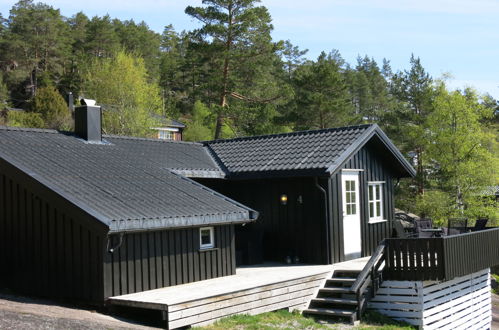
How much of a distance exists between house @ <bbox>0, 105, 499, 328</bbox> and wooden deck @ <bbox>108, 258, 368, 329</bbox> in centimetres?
3

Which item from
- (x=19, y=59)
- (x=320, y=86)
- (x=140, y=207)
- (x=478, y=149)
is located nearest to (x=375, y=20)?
(x=140, y=207)

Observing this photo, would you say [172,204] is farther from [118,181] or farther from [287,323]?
[287,323]

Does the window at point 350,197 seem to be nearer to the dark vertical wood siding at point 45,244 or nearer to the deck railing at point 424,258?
the deck railing at point 424,258

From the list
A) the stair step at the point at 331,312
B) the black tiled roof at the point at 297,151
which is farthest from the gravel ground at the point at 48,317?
the black tiled roof at the point at 297,151

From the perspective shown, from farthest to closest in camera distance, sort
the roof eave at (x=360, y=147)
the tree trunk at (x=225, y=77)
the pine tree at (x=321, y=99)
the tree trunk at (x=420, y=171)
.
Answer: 1. the pine tree at (x=321, y=99)
2. the tree trunk at (x=225, y=77)
3. the tree trunk at (x=420, y=171)
4. the roof eave at (x=360, y=147)

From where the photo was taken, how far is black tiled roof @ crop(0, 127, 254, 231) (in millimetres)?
10672

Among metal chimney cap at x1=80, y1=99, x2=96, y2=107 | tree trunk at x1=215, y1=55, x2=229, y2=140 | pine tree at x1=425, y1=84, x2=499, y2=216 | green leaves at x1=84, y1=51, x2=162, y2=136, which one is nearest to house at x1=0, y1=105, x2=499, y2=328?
metal chimney cap at x1=80, y1=99, x2=96, y2=107

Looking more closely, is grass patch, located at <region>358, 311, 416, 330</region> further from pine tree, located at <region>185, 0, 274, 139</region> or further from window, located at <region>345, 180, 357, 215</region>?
pine tree, located at <region>185, 0, 274, 139</region>

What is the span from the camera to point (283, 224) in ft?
50.2

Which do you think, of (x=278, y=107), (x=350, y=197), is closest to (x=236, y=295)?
(x=350, y=197)

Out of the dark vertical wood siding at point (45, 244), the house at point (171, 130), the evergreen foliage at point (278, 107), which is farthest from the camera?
the house at point (171, 130)

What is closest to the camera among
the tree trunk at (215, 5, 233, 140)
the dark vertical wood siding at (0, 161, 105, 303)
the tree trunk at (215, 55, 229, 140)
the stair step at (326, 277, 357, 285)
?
the dark vertical wood siding at (0, 161, 105, 303)

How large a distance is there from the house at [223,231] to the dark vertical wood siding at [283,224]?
0.11 feet

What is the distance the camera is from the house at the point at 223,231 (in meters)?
10.5
